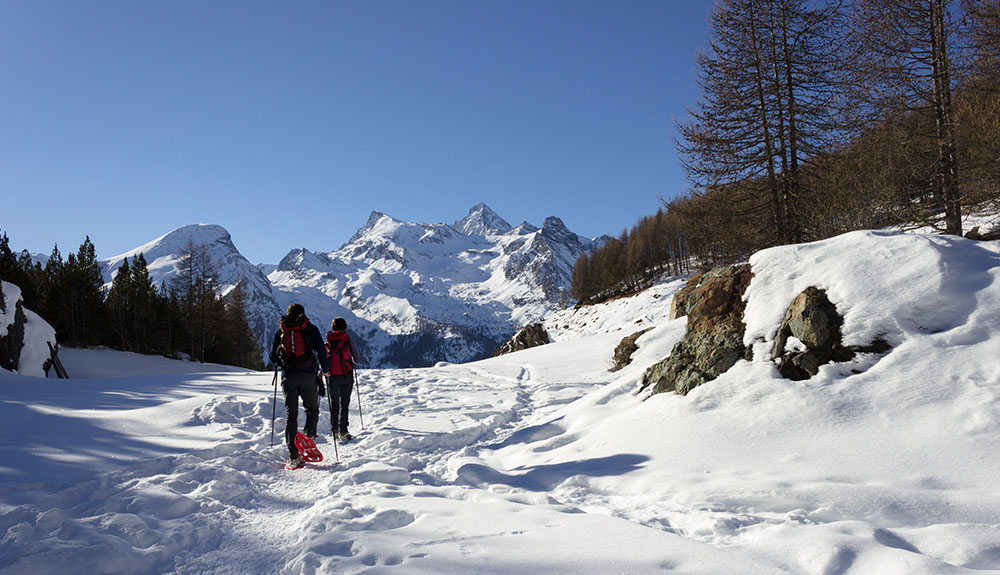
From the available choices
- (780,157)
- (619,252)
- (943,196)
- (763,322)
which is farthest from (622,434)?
(619,252)

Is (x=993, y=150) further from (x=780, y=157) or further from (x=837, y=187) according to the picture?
(x=780, y=157)

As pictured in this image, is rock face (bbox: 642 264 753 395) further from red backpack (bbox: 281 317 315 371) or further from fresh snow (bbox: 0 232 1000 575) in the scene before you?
red backpack (bbox: 281 317 315 371)

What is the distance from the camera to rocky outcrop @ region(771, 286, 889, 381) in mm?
5320

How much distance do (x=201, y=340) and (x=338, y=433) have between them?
3725 centimetres

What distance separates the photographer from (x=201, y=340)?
3800cm

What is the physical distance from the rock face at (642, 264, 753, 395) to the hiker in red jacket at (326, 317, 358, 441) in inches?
192

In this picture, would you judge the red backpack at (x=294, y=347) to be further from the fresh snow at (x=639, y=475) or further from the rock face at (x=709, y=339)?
the rock face at (x=709, y=339)

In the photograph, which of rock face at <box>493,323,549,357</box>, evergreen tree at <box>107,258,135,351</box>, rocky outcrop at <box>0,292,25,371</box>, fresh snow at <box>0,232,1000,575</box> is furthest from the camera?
rock face at <box>493,323,549,357</box>

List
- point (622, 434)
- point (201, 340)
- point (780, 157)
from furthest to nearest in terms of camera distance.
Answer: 1. point (201, 340)
2. point (780, 157)
3. point (622, 434)

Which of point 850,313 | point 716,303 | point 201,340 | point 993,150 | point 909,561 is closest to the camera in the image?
point 909,561

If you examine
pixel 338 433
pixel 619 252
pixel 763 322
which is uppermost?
pixel 619 252

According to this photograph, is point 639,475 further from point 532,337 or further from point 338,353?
point 532,337

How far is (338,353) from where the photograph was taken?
7766 mm

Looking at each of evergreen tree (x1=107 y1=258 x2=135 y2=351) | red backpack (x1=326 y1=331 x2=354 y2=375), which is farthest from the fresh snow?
evergreen tree (x1=107 y1=258 x2=135 y2=351)
